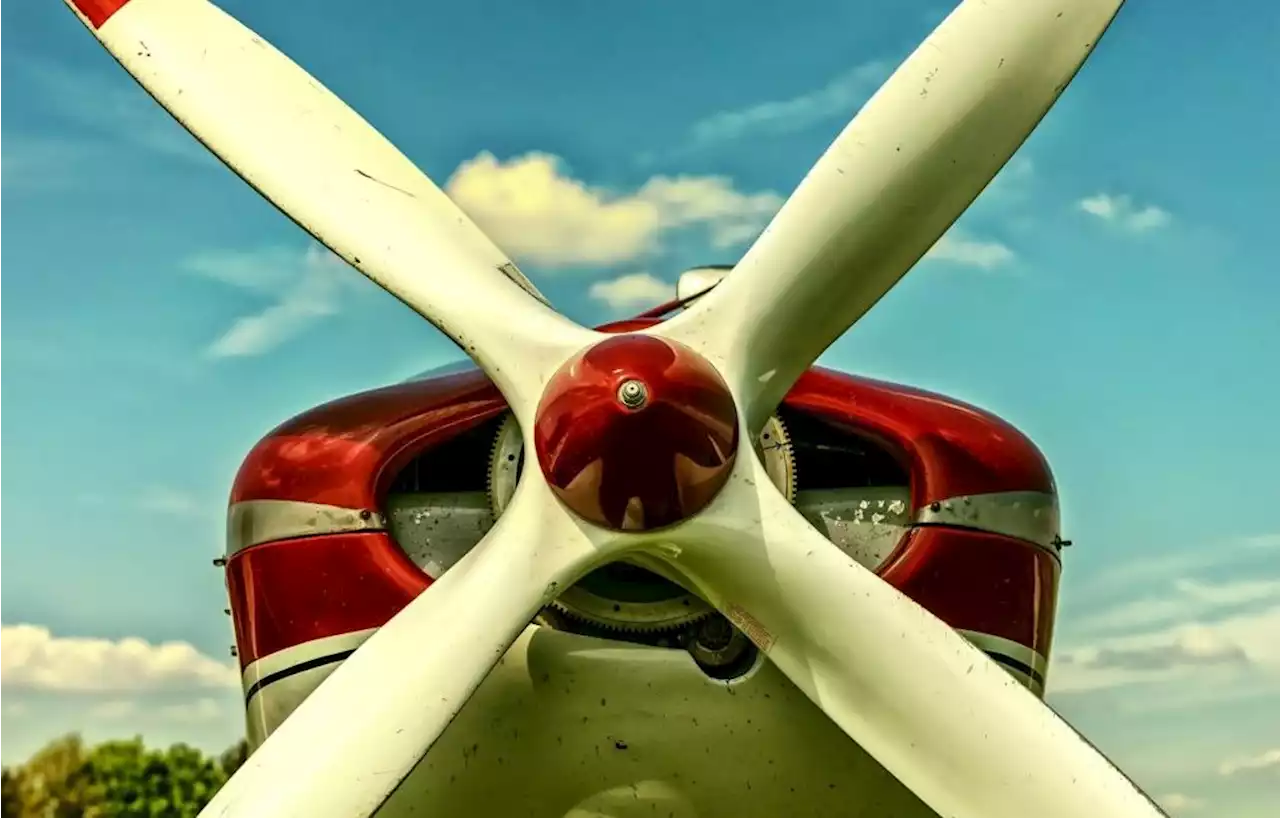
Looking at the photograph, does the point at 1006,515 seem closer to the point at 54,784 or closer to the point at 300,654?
the point at 300,654

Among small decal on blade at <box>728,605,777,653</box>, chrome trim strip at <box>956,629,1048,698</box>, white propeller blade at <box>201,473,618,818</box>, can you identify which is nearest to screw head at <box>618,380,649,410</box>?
white propeller blade at <box>201,473,618,818</box>

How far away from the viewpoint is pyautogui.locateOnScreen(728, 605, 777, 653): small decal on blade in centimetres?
468

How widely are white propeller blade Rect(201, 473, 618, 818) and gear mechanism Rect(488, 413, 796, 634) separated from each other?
0.68 meters

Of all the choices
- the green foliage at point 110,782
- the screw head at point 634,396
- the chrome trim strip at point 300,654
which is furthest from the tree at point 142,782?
the screw head at point 634,396

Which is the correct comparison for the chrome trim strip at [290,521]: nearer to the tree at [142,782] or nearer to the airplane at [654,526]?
the airplane at [654,526]

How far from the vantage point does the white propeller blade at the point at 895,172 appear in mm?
4746

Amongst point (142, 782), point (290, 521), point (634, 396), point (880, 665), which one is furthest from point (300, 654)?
point (142, 782)

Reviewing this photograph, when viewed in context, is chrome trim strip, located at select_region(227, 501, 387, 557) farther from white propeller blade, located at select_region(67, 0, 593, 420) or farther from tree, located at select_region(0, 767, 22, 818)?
tree, located at select_region(0, 767, 22, 818)

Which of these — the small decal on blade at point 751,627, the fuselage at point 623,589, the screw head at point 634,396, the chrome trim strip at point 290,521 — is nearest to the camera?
the screw head at point 634,396

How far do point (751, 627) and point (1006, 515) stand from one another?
1286 millimetres

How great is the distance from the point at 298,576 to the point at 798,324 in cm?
204

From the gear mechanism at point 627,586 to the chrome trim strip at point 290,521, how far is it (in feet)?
1.57

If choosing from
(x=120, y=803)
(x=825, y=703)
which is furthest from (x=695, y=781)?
(x=120, y=803)

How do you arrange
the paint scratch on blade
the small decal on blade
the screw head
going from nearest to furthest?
the screw head < the small decal on blade < the paint scratch on blade
